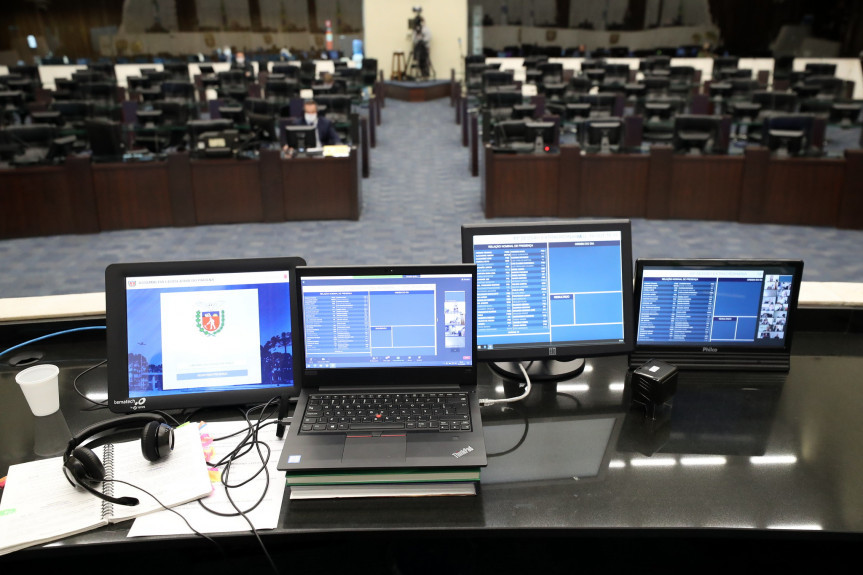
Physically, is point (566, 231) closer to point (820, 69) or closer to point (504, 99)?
point (504, 99)

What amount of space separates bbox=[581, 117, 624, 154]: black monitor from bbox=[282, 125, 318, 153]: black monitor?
2.92 m

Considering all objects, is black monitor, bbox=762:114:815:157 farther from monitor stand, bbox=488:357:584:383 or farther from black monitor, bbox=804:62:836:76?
black monitor, bbox=804:62:836:76

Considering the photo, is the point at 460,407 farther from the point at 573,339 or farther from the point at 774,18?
the point at 774,18

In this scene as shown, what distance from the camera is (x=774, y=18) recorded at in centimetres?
1798

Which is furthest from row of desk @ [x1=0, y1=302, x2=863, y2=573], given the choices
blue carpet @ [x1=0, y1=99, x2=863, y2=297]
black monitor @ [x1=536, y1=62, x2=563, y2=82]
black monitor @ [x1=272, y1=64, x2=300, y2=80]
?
black monitor @ [x1=272, y1=64, x2=300, y2=80]

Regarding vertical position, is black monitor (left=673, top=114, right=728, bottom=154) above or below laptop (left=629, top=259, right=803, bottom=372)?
above

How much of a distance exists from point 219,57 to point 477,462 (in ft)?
67.4

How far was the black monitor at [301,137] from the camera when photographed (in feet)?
24.0

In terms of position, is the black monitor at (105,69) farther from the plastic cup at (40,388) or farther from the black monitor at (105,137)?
the plastic cup at (40,388)

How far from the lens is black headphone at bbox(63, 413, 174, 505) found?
1.60 metres

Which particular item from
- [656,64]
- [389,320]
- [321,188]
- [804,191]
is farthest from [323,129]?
[656,64]

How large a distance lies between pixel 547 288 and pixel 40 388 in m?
1.47

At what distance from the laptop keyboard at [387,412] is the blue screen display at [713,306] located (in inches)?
27.5

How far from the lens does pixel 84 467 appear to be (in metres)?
1.62
